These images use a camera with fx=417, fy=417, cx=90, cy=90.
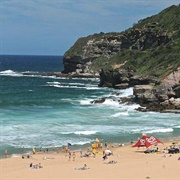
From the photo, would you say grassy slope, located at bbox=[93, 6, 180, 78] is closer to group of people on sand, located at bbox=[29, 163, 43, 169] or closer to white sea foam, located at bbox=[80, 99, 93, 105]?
white sea foam, located at bbox=[80, 99, 93, 105]

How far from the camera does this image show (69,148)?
39250mm

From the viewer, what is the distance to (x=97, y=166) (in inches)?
1222

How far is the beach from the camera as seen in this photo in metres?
27.4

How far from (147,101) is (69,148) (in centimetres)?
2483

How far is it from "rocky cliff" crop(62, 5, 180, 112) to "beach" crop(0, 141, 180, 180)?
2371cm

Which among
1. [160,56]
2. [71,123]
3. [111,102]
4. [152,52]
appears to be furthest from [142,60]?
[71,123]

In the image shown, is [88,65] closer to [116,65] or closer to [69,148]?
[116,65]

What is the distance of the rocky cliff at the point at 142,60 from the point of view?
6219 cm

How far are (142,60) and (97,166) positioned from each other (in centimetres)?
6603

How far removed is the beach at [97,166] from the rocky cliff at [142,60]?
77.8 ft

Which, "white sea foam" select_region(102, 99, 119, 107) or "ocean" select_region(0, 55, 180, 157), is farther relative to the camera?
"white sea foam" select_region(102, 99, 119, 107)

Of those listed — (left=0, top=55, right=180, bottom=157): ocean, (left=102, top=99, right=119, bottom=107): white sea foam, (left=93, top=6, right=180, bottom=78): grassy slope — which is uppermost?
(left=93, top=6, right=180, bottom=78): grassy slope

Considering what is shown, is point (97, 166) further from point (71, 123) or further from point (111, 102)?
point (111, 102)

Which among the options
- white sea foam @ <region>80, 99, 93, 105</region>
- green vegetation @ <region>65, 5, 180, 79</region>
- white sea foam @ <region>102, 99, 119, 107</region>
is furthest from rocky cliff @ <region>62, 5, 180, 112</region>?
white sea foam @ <region>80, 99, 93, 105</region>
